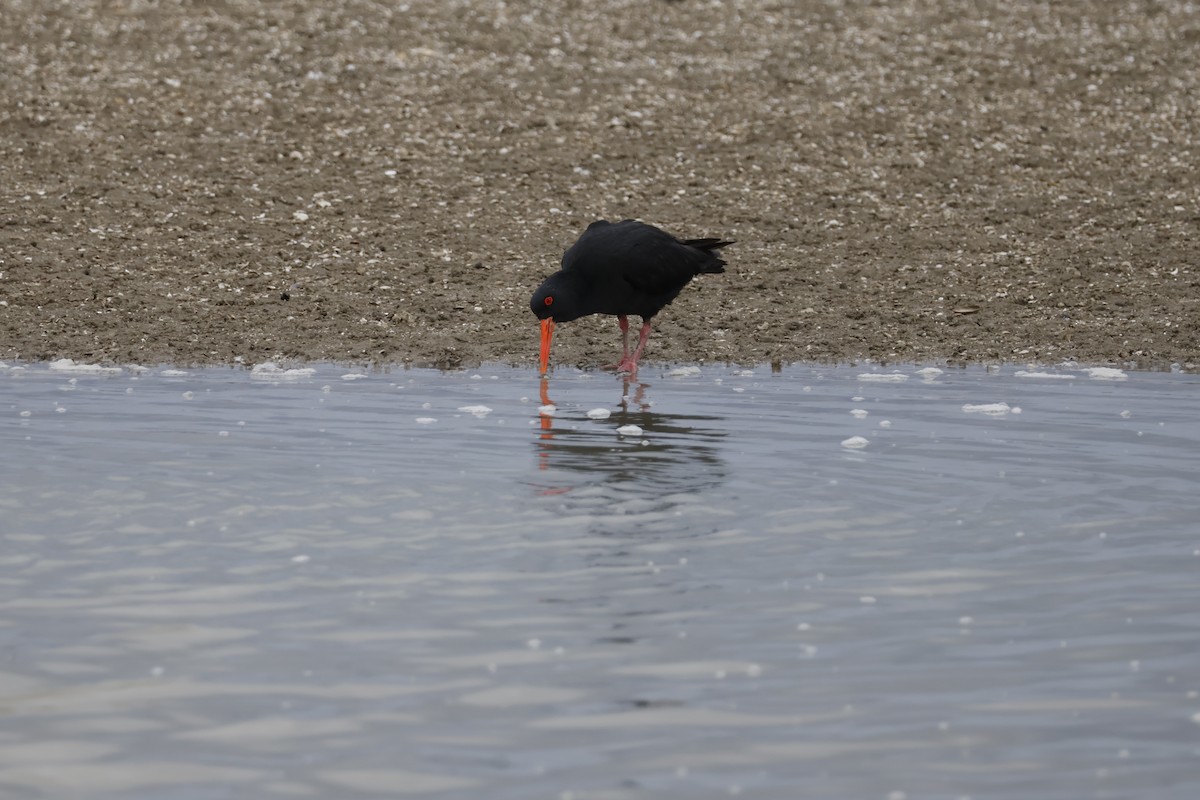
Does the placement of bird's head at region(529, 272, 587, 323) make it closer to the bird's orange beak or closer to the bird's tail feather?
the bird's orange beak

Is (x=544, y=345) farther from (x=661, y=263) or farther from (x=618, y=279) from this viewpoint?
(x=661, y=263)

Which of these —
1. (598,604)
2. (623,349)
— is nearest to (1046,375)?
(623,349)

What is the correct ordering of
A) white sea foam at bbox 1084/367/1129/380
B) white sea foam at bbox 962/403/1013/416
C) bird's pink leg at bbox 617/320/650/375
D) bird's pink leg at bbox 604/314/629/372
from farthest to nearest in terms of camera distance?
bird's pink leg at bbox 604/314/629/372 → bird's pink leg at bbox 617/320/650/375 → white sea foam at bbox 1084/367/1129/380 → white sea foam at bbox 962/403/1013/416

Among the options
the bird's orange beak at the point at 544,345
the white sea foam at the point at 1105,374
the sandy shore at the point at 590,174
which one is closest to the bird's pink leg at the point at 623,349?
the sandy shore at the point at 590,174

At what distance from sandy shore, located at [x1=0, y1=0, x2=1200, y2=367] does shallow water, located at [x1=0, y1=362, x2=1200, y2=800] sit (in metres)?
3.63

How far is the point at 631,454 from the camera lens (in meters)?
10.2

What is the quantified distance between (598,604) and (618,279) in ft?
24.4

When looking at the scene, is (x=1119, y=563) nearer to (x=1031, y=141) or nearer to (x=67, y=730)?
(x=67, y=730)

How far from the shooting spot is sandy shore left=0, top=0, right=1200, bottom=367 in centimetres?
1510

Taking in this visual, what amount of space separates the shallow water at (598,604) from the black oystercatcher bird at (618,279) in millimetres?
2385

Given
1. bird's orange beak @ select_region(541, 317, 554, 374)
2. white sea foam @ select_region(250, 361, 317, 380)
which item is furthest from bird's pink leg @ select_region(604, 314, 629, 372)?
white sea foam @ select_region(250, 361, 317, 380)

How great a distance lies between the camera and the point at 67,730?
17.5 ft

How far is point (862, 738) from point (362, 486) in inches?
176

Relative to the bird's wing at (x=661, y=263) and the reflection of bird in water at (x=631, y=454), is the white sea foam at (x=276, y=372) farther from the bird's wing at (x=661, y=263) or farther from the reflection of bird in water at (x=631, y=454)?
the bird's wing at (x=661, y=263)
